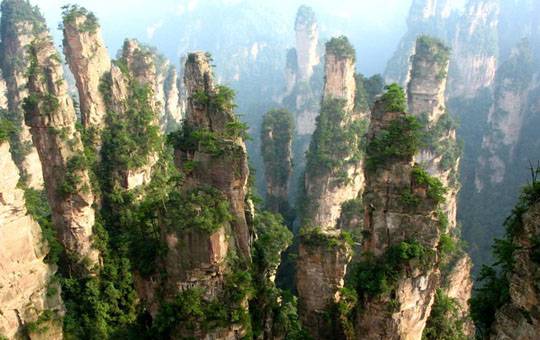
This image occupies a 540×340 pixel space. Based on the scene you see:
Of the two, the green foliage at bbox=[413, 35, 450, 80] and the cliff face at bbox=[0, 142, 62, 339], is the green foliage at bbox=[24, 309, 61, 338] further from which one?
the green foliage at bbox=[413, 35, 450, 80]

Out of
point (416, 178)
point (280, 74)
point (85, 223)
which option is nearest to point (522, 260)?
point (416, 178)

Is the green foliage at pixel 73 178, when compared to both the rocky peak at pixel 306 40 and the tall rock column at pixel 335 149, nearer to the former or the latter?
the tall rock column at pixel 335 149

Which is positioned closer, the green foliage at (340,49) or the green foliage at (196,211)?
the green foliage at (196,211)

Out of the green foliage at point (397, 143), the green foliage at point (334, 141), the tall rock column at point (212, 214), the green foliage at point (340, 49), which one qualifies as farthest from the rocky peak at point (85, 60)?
the green foliage at point (340, 49)

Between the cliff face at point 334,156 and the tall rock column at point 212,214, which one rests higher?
the cliff face at point 334,156

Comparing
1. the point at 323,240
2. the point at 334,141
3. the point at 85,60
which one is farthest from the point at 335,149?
the point at 323,240

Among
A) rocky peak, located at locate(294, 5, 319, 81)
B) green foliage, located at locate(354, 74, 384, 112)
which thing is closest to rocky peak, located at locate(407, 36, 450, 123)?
green foliage, located at locate(354, 74, 384, 112)
